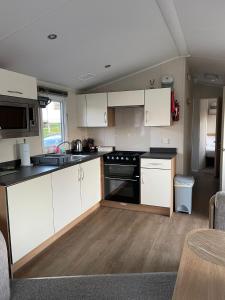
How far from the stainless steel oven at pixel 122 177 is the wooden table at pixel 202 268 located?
2.25m

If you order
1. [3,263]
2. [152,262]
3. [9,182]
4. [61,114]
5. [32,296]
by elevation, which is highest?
[61,114]

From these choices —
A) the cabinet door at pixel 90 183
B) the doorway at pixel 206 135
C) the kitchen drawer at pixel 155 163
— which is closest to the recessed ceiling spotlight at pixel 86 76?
the cabinet door at pixel 90 183

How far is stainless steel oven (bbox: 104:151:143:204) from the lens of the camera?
11.8ft

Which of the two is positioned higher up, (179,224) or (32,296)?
(32,296)

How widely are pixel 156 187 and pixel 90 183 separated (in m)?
0.98

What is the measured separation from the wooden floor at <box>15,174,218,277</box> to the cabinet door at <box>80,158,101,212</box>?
0.23 meters

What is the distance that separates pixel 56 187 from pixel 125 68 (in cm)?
218

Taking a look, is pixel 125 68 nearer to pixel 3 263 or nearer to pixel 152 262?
pixel 152 262

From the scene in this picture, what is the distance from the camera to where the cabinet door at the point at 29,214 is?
82.0 inches

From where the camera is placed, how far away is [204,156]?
672 cm

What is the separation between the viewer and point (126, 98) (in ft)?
12.4

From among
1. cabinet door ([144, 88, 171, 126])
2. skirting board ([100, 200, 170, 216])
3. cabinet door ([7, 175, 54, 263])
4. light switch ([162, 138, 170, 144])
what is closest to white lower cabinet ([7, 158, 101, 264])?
cabinet door ([7, 175, 54, 263])

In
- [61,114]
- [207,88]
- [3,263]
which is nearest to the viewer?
[3,263]

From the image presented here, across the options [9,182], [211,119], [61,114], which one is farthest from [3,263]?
[211,119]
